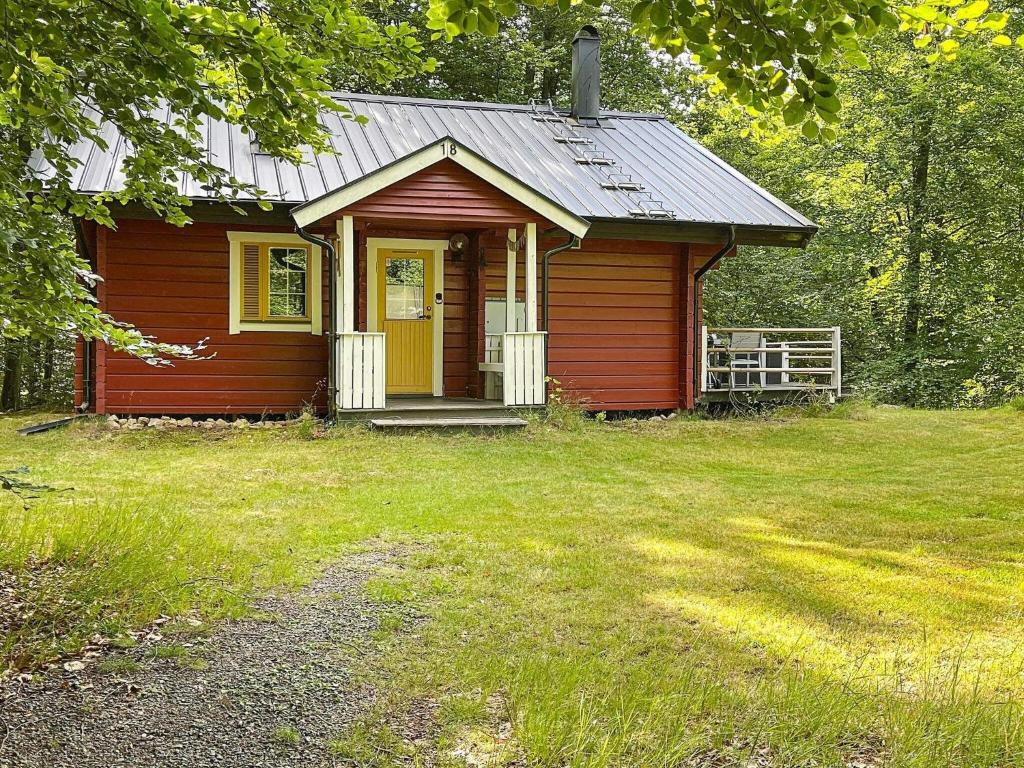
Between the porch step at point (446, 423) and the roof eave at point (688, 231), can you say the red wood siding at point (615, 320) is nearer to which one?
the roof eave at point (688, 231)

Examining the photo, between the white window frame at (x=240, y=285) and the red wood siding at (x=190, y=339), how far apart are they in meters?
0.07

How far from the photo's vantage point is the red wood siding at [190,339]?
10.1 metres

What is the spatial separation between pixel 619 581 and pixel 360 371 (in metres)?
5.96

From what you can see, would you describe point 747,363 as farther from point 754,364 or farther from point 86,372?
point 86,372

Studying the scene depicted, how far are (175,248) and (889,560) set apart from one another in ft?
29.0

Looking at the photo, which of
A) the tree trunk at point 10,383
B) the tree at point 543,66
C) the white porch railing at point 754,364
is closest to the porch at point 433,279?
the white porch railing at point 754,364

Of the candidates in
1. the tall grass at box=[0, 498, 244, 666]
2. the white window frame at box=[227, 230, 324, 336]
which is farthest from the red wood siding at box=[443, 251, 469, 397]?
the tall grass at box=[0, 498, 244, 666]

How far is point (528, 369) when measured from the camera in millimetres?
10000

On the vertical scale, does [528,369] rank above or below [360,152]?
below

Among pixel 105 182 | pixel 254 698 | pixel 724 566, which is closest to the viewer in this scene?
pixel 254 698

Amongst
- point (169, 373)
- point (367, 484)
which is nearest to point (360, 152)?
point (169, 373)

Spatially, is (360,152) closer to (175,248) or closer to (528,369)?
(175,248)

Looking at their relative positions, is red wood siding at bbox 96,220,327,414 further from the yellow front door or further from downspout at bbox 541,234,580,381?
downspout at bbox 541,234,580,381

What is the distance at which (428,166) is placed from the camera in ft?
30.6
